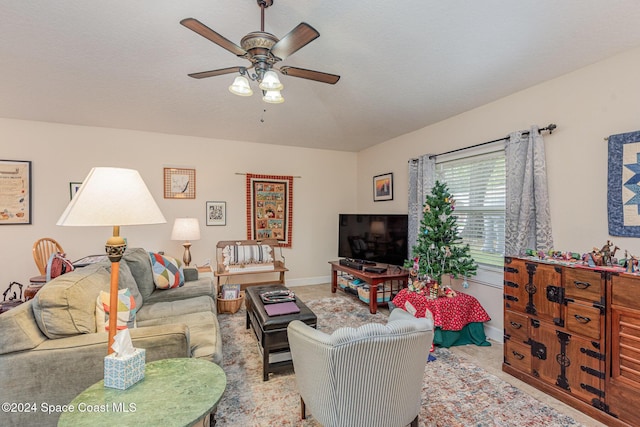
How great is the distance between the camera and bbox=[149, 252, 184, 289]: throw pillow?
10.1 ft

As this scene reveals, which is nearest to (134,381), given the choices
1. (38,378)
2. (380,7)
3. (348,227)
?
(38,378)

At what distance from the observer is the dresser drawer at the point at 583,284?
194 cm

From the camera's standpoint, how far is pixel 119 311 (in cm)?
187

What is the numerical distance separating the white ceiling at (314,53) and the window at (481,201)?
67 cm

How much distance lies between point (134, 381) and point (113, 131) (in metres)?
4.15

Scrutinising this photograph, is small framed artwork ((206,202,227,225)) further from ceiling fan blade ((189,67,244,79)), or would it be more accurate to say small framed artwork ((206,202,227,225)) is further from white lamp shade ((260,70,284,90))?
white lamp shade ((260,70,284,90))

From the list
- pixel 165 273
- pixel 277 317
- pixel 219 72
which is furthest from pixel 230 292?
pixel 219 72

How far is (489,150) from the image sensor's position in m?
3.22

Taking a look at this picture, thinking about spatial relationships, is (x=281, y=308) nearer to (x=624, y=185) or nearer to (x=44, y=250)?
(x=624, y=185)

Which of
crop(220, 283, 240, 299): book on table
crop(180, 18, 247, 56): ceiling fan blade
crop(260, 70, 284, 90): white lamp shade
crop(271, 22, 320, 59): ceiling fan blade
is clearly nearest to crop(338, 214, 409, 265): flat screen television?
crop(220, 283, 240, 299): book on table

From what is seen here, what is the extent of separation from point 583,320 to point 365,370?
5.70 feet

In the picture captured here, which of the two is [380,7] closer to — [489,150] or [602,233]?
[489,150]

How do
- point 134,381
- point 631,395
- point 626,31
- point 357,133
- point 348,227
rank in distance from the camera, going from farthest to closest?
point 348,227
point 357,133
point 626,31
point 631,395
point 134,381

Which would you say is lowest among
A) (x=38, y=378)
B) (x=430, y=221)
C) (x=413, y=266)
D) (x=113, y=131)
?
(x=38, y=378)
